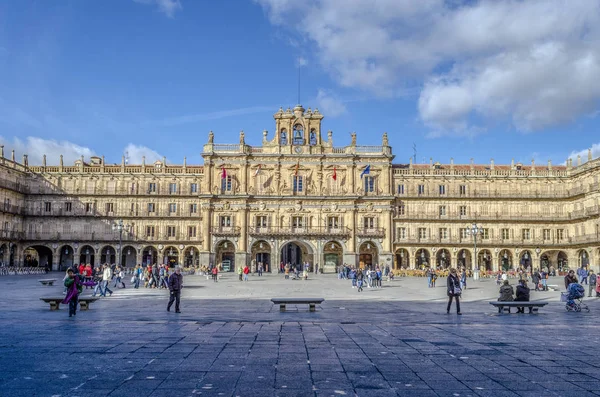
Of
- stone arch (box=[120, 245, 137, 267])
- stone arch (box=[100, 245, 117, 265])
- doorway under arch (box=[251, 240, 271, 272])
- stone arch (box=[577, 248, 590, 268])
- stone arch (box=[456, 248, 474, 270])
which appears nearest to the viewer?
stone arch (box=[577, 248, 590, 268])

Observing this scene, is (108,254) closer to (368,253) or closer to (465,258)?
(368,253)

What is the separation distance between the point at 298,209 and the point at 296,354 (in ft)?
180

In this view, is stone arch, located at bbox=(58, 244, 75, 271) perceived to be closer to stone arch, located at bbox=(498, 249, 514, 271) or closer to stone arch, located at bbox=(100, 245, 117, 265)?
stone arch, located at bbox=(100, 245, 117, 265)

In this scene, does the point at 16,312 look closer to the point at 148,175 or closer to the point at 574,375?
the point at 574,375

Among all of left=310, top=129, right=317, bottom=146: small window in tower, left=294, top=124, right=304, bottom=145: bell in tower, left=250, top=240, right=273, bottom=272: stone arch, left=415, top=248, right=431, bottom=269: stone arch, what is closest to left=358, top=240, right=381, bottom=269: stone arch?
left=415, top=248, right=431, bottom=269: stone arch

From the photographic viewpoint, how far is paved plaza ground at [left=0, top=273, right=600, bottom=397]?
7.88 m

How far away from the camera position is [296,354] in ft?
33.9

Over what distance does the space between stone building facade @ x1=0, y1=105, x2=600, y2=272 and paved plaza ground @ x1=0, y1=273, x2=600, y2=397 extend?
46775 mm

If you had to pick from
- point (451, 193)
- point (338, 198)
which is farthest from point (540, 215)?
point (338, 198)

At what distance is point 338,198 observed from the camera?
6475 centimetres

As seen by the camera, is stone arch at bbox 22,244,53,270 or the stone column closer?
the stone column

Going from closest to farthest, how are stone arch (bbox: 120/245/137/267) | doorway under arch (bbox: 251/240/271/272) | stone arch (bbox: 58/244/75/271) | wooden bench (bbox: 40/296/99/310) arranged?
wooden bench (bbox: 40/296/99/310) < doorway under arch (bbox: 251/240/271/272) < stone arch (bbox: 58/244/75/271) < stone arch (bbox: 120/245/137/267)

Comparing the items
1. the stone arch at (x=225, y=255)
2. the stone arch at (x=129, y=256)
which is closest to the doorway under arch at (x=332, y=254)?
the stone arch at (x=225, y=255)

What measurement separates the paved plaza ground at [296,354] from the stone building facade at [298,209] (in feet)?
153
